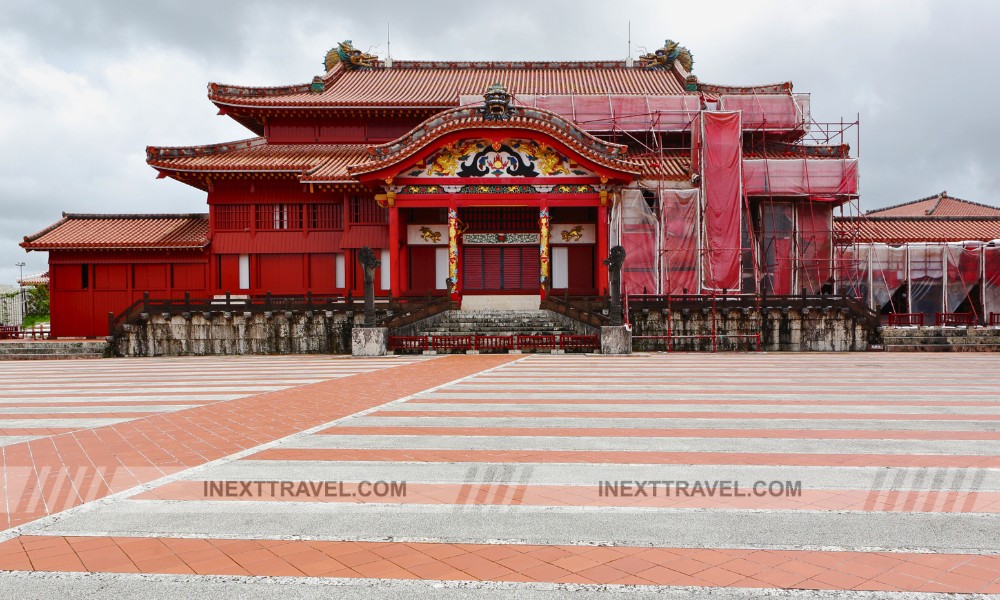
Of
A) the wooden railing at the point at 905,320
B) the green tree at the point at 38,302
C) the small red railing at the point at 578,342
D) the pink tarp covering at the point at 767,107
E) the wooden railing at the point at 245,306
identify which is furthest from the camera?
the green tree at the point at 38,302

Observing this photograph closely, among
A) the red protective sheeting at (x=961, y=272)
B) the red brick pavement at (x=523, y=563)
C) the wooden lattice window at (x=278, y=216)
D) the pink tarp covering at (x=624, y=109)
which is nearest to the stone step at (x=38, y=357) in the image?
the wooden lattice window at (x=278, y=216)

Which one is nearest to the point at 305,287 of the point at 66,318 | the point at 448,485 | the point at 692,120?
the point at 66,318

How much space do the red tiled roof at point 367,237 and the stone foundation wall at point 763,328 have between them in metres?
11.3

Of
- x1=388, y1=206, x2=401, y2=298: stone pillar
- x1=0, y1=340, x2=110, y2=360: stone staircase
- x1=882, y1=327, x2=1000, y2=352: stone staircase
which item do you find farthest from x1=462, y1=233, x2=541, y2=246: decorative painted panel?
x1=0, y1=340, x2=110, y2=360: stone staircase

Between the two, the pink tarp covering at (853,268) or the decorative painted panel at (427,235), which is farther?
the decorative painted panel at (427,235)

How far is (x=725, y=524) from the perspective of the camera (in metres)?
4.07

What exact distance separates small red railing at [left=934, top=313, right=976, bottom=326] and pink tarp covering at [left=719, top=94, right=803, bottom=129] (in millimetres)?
10511

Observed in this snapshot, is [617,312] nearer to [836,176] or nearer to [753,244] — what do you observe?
[753,244]

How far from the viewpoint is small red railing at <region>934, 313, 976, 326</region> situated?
27.2 metres

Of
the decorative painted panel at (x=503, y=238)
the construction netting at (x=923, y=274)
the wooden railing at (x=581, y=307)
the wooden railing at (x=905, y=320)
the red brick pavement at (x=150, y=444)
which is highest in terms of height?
the decorative painted panel at (x=503, y=238)

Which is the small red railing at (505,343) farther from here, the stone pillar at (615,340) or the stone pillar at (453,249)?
the stone pillar at (453,249)

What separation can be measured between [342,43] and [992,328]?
106 feet

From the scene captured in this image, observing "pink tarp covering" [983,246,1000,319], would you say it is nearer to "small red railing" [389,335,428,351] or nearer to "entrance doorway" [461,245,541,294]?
"entrance doorway" [461,245,541,294]

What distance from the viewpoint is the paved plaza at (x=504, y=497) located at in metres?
3.35
